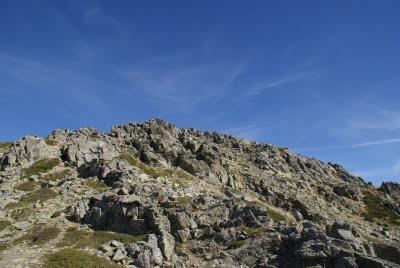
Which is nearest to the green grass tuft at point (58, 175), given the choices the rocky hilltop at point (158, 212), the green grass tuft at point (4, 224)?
the rocky hilltop at point (158, 212)

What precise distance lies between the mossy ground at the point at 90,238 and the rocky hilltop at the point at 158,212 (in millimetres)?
97

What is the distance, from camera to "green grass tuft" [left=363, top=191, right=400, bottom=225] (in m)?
87.6

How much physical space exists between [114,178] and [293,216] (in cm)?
2920

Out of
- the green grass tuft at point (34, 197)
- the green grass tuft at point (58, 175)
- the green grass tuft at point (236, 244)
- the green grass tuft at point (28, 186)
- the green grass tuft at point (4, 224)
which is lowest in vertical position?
the green grass tuft at point (4, 224)

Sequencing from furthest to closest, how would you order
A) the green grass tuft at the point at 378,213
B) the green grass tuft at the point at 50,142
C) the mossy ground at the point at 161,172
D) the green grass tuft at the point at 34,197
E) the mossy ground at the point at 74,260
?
the green grass tuft at the point at 378,213 < the green grass tuft at the point at 50,142 < the mossy ground at the point at 161,172 < the green grass tuft at the point at 34,197 < the mossy ground at the point at 74,260

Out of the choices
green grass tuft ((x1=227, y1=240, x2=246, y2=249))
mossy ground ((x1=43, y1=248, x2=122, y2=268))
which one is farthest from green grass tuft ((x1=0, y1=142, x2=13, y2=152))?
green grass tuft ((x1=227, y1=240, x2=246, y2=249))

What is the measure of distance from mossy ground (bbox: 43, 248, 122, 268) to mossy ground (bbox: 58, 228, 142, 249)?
2480 mm

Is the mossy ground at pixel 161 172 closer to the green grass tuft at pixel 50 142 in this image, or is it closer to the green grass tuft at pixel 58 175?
the green grass tuft at pixel 50 142

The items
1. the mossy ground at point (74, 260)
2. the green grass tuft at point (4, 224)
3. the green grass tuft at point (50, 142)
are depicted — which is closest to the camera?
the mossy ground at point (74, 260)

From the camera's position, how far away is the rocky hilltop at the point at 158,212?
37062 millimetres

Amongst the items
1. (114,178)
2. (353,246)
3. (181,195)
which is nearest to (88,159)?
(114,178)

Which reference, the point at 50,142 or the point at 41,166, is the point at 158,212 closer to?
the point at 41,166

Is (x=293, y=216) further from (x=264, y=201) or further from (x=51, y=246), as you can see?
(x=51, y=246)

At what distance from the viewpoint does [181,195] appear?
194ft
